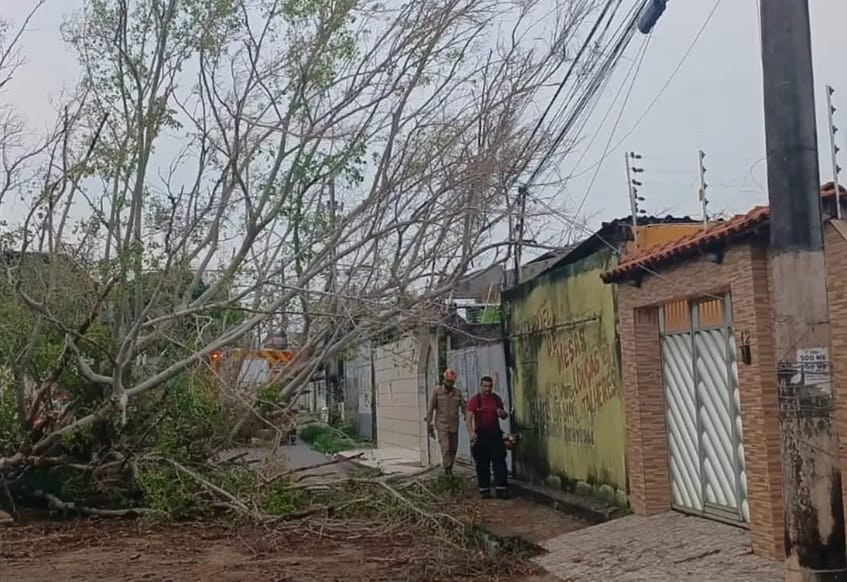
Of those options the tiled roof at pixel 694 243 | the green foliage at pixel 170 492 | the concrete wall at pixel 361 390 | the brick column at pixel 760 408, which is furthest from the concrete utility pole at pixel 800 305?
the concrete wall at pixel 361 390

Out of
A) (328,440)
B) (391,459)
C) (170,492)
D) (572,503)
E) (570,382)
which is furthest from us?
(328,440)

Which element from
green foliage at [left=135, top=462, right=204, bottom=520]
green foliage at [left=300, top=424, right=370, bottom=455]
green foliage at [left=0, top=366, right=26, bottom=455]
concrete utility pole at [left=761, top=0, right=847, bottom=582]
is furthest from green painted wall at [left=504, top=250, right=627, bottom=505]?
green foliage at [left=300, top=424, right=370, bottom=455]

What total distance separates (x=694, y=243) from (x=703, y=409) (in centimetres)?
183

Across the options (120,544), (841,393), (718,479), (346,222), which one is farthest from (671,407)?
(120,544)

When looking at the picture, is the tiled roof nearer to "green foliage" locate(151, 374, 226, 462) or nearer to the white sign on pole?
the white sign on pole

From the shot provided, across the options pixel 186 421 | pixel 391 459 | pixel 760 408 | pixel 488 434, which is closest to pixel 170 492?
pixel 186 421

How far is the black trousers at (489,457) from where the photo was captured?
14.5 metres

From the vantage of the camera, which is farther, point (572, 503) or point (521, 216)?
point (521, 216)

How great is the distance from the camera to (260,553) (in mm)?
11188

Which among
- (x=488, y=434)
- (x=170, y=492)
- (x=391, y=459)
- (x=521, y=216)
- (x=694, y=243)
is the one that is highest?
(x=521, y=216)

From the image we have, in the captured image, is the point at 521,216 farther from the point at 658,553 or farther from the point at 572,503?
the point at 658,553

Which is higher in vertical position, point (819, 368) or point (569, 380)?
point (819, 368)

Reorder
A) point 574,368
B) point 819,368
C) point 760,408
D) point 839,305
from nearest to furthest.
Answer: point 819,368 < point 839,305 < point 760,408 < point 574,368

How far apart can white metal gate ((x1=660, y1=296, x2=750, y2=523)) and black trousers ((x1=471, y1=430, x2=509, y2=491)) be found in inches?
159
